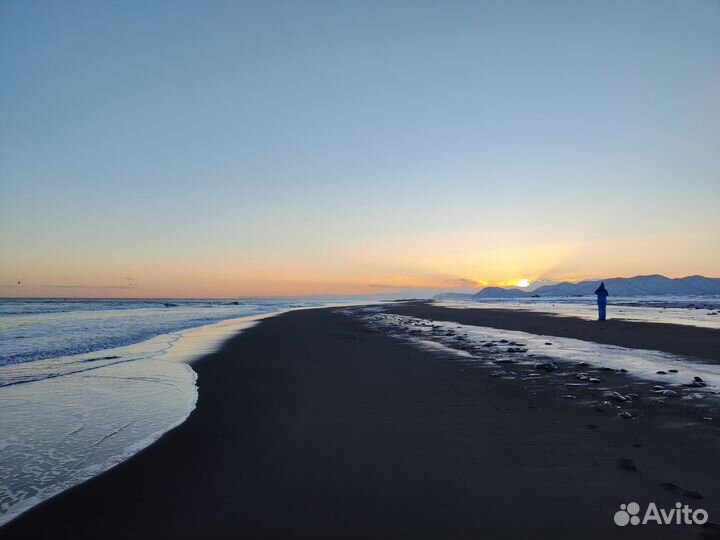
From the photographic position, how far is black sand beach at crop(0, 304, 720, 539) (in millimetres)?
3795

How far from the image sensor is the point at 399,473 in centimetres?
487

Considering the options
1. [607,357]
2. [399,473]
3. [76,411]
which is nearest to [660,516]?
[399,473]

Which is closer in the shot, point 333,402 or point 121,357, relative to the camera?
point 333,402

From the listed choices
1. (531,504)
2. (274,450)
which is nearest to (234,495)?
(274,450)

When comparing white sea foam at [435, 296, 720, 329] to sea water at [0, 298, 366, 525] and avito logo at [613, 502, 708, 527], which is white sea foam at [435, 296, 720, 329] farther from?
sea water at [0, 298, 366, 525]

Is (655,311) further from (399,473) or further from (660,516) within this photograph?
(399,473)

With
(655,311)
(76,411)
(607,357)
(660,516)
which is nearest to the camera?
(660,516)

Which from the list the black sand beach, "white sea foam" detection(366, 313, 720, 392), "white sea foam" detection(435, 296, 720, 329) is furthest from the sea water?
"white sea foam" detection(435, 296, 720, 329)

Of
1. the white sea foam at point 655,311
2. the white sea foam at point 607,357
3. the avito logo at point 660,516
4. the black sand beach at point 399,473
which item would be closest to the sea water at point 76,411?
the black sand beach at point 399,473

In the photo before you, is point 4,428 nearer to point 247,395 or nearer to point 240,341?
point 247,395

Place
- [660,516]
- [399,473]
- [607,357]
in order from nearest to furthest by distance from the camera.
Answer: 1. [660,516]
2. [399,473]
3. [607,357]

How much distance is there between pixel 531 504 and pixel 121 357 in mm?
16254

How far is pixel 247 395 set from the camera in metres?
9.47

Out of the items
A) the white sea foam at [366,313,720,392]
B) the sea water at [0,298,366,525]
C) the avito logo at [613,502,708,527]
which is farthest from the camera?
the white sea foam at [366,313,720,392]
